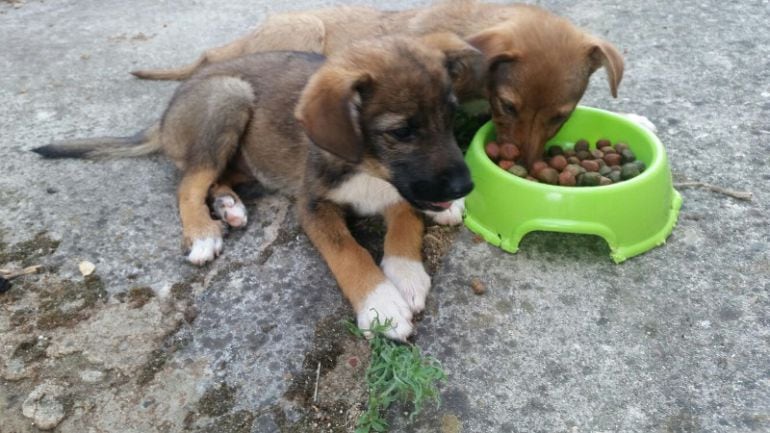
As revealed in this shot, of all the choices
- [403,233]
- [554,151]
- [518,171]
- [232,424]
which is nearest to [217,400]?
[232,424]

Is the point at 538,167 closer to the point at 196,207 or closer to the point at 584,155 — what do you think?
the point at 584,155

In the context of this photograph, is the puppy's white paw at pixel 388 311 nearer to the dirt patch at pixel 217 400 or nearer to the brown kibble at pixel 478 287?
the brown kibble at pixel 478 287

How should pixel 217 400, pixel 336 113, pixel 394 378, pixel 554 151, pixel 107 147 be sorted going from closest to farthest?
pixel 394 378 → pixel 217 400 → pixel 336 113 → pixel 554 151 → pixel 107 147

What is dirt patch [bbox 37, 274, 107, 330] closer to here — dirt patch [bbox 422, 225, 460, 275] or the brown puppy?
dirt patch [bbox 422, 225, 460, 275]

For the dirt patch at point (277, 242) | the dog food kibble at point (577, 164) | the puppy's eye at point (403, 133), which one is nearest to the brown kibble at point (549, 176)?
the dog food kibble at point (577, 164)

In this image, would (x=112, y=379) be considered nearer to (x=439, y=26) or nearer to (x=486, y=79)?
(x=486, y=79)

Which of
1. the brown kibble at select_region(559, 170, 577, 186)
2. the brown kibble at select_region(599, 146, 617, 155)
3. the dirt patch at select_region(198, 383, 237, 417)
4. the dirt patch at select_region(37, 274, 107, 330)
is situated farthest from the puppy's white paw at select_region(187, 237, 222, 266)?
the brown kibble at select_region(599, 146, 617, 155)
